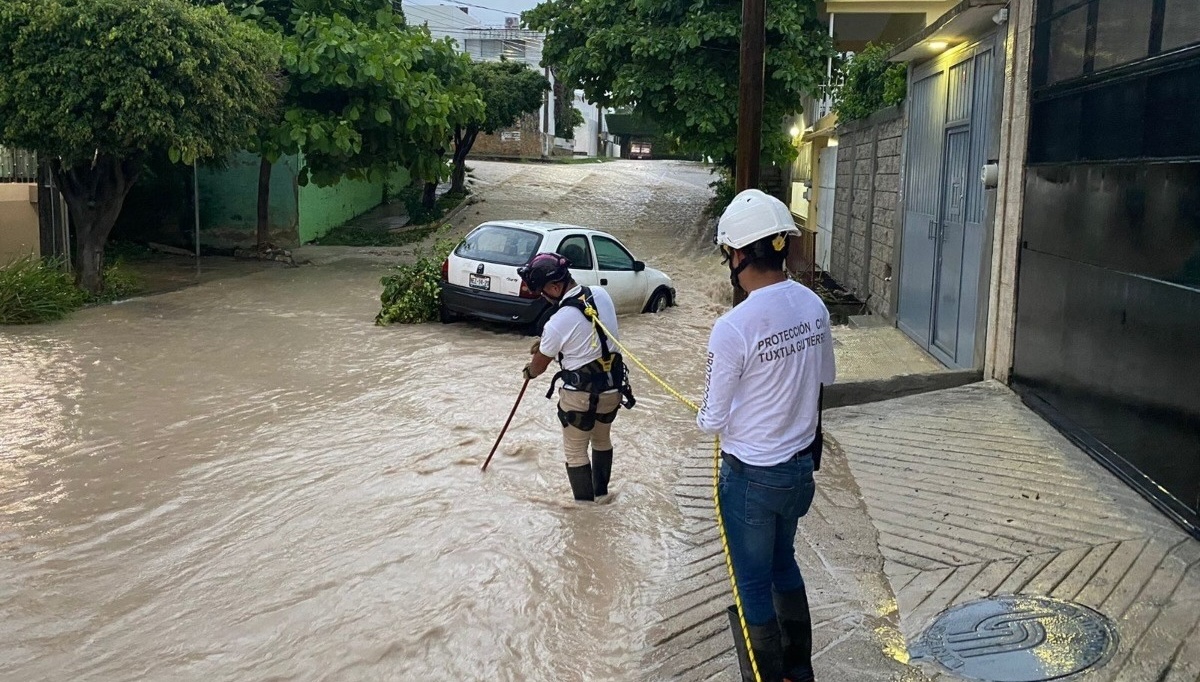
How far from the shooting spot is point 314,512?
6348 mm

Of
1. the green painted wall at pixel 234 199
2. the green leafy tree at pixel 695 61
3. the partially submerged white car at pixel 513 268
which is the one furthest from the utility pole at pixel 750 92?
the green painted wall at pixel 234 199

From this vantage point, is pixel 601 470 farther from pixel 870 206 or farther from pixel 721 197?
pixel 721 197

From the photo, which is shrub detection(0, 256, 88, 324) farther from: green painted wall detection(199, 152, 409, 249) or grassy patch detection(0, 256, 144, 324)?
green painted wall detection(199, 152, 409, 249)

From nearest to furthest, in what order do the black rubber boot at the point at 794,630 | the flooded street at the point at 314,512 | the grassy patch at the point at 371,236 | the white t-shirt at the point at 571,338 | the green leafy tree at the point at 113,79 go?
the black rubber boot at the point at 794,630 < the flooded street at the point at 314,512 < the white t-shirt at the point at 571,338 < the green leafy tree at the point at 113,79 < the grassy patch at the point at 371,236

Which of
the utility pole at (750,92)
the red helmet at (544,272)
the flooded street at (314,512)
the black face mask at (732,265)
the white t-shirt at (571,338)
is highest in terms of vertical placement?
the utility pole at (750,92)

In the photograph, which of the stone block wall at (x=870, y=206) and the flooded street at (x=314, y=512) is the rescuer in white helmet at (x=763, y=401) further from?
the stone block wall at (x=870, y=206)

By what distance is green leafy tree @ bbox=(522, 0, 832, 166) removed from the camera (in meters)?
19.6

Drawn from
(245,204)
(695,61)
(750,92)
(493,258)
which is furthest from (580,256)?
(245,204)

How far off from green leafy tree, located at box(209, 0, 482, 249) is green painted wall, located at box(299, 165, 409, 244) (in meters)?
2.02

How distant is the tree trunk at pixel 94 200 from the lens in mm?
14453

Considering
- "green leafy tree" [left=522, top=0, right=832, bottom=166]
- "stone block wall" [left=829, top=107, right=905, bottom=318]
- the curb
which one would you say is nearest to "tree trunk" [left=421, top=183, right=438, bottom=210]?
"green leafy tree" [left=522, top=0, right=832, bottom=166]

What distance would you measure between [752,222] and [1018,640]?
6.80 ft

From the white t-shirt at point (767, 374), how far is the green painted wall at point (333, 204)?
17.9 m

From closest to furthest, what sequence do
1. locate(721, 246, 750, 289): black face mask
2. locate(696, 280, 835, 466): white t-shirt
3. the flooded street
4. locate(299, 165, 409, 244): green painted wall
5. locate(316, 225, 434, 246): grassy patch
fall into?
1. locate(696, 280, 835, 466): white t-shirt
2. locate(721, 246, 750, 289): black face mask
3. the flooded street
4. locate(299, 165, 409, 244): green painted wall
5. locate(316, 225, 434, 246): grassy patch
